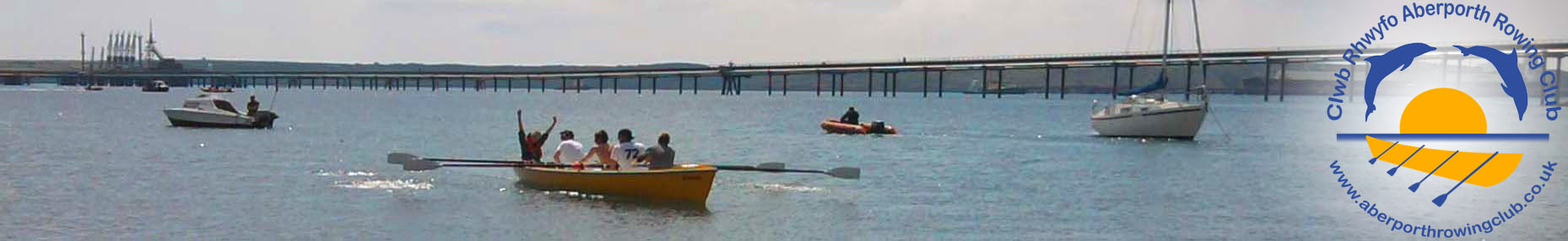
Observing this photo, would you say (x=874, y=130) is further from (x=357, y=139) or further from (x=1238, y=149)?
(x=357, y=139)

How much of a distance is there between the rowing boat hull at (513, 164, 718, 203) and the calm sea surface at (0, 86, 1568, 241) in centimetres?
38

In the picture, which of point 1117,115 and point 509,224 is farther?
point 1117,115

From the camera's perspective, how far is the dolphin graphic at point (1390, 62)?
1410 inches

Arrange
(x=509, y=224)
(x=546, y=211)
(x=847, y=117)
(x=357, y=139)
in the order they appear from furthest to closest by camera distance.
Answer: (x=847, y=117)
(x=357, y=139)
(x=546, y=211)
(x=509, y=224)

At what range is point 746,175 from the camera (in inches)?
1571

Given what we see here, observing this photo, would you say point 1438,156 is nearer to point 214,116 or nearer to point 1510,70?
point 1510,70

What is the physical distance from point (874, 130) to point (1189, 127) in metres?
11.6

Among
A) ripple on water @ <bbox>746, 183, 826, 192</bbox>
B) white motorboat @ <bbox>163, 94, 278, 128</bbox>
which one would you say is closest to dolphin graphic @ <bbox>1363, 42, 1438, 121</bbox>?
ripple on water @ <bbox>746, 183, 826, 192</bbox>

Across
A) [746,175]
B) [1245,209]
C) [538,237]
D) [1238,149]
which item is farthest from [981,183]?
[1238,149]

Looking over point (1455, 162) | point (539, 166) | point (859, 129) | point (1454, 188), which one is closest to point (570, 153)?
point (539, 166)

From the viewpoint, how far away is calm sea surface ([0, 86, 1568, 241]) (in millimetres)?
29109

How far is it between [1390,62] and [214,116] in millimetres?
43251

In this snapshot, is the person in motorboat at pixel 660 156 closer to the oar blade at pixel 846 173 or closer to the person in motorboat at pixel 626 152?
the person in motorboat at pixel 626 152

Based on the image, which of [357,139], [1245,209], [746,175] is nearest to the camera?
[1245,209]
